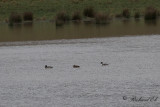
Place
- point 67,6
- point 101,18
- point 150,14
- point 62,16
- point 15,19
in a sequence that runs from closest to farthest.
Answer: point 101,18
point 150,14
point 62,16
point 15,19
point 67,6

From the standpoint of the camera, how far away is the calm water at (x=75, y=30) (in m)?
36.7

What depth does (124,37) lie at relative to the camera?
35062 millimetres

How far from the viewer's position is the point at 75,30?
39.2m

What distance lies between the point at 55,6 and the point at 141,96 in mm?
33288

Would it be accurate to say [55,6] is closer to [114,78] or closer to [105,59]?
[105,59]

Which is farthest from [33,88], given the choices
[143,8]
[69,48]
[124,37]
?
[143,8]

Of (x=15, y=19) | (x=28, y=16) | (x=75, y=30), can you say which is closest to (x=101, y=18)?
(x=75, y=30)

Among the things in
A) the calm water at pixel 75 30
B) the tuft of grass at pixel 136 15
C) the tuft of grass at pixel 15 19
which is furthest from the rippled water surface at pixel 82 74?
the tuft of grass at pixel 15 19

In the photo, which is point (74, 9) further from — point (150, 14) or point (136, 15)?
point (150, 14)

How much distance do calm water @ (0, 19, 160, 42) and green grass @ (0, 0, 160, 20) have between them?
3925 millimetres

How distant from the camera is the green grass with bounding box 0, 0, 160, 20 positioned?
48781 mm

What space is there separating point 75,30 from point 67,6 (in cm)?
1190

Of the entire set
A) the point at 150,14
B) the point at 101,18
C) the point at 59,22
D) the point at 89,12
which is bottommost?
the point at 59,22

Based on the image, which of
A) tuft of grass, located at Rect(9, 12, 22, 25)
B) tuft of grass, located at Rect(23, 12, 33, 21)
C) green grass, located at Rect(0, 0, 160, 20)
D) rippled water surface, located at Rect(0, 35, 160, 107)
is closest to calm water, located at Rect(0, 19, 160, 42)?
tuft of grass, located at Rect(9, 12, 22, 25)
